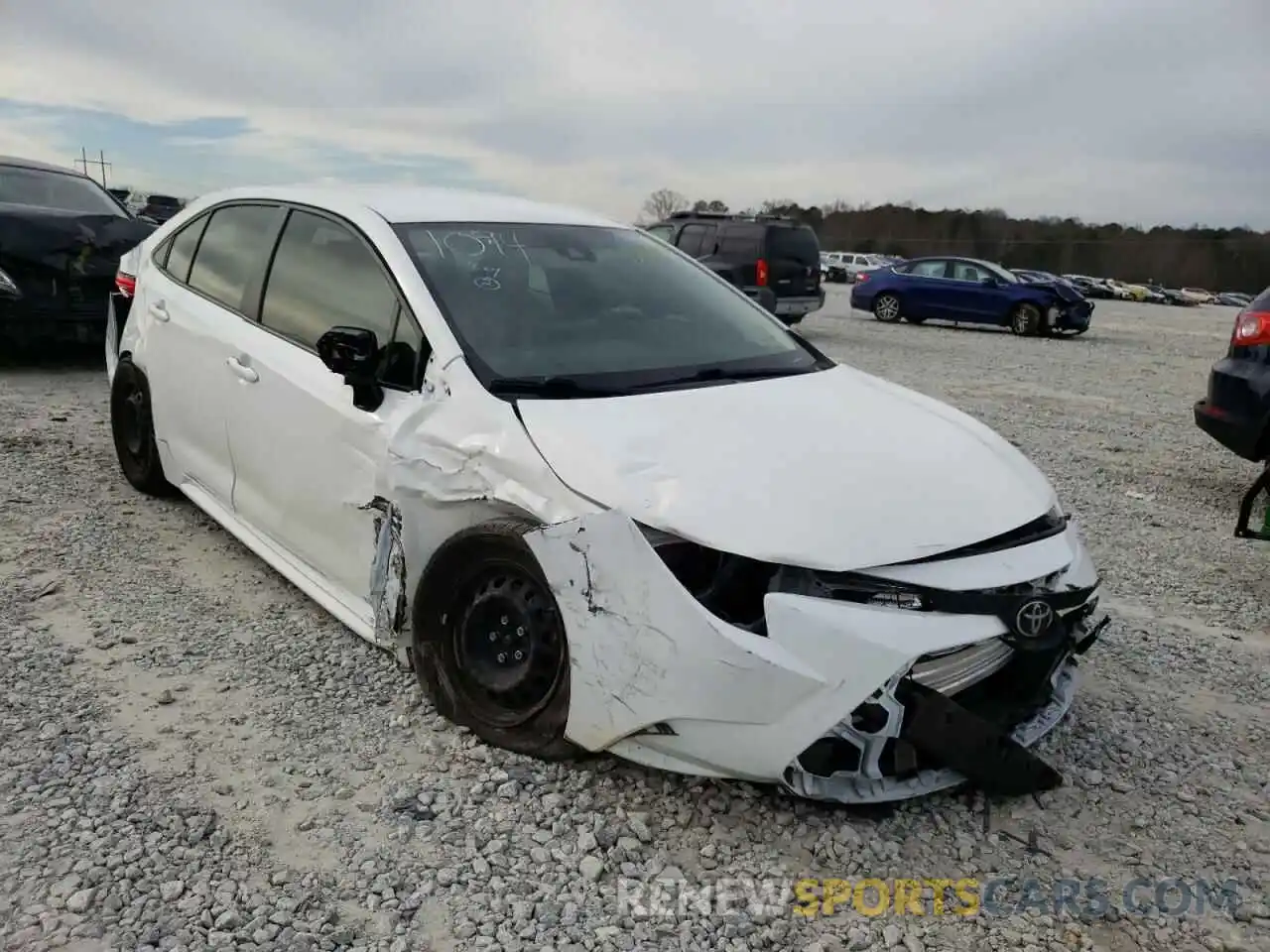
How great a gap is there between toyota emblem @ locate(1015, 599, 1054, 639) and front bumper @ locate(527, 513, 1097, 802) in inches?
2.1

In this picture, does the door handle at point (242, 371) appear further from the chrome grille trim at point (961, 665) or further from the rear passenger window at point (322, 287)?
the chrome grille trim at point (961, 665)

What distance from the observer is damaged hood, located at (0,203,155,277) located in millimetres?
7496

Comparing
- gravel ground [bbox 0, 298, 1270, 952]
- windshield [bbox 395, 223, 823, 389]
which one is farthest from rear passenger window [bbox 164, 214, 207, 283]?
windshield [bbox 395, 223, 823, 389]

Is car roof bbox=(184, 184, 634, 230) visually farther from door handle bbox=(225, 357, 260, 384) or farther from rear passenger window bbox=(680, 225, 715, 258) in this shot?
rear passenger window bbox=(680, 225, 715, 258)

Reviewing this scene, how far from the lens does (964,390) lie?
10211mm

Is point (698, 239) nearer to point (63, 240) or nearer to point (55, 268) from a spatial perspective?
point (63, 240)

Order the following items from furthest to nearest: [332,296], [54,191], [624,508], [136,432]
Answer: [54,191], [136,432], [332,296], [624,508]

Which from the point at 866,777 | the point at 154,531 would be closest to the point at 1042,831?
the point at 866,777

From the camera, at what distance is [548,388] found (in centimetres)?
295

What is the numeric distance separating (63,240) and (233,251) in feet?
14.5

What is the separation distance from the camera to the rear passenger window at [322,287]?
11.0 ft

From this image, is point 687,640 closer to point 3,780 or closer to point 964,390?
point 3,780

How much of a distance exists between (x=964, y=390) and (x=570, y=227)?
7.26 metres

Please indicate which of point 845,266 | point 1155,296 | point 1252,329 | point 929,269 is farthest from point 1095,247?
point 1252,329
